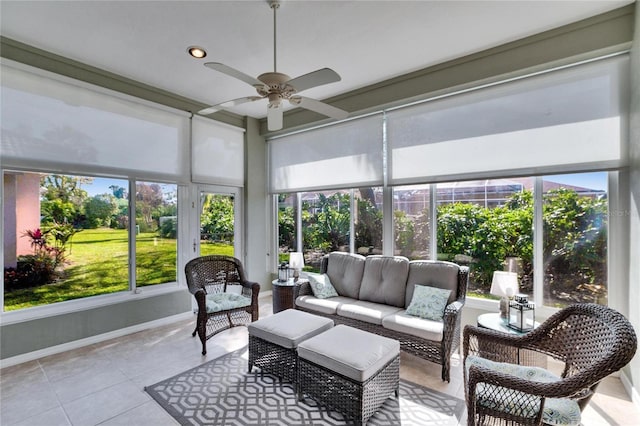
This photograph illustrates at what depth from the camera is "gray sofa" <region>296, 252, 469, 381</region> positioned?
2.76 m

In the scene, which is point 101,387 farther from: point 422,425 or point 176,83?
point 176,83

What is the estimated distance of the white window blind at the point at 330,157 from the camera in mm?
4238

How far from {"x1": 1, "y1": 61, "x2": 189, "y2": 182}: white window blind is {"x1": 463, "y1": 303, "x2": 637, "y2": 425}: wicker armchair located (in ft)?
13.9

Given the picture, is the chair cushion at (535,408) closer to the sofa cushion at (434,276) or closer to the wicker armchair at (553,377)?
the wicker armchair at (553,377)

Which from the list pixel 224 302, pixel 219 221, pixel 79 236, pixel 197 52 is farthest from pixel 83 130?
pixel 224 302

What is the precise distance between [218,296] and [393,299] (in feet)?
6.99

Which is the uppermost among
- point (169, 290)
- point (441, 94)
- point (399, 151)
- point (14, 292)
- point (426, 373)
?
point (441, 94)

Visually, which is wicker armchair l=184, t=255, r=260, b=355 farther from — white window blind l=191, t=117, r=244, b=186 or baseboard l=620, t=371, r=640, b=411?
baseboard l=620, t=371, r=640, b=411

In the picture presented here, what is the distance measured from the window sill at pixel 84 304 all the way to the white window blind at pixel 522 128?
3580 millimetres

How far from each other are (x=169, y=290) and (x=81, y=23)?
10.6 ft

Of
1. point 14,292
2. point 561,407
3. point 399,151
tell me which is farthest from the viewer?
point 399,151

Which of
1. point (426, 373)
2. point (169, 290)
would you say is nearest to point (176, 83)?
point (169, 290)

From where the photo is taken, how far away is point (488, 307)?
3371 millimetres

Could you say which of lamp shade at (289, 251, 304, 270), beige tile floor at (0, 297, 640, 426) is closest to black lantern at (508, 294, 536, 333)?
beige tile floor at (0, 297, 640, 426)
